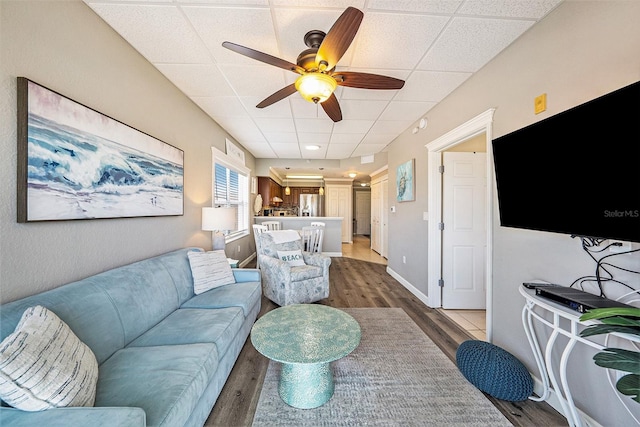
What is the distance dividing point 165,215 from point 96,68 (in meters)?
1.23

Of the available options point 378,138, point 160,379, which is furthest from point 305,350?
point 378,138

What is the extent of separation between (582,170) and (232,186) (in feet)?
15.4

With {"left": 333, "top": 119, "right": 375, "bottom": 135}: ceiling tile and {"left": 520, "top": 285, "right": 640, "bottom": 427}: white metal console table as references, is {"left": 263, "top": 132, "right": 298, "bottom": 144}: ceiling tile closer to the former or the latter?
{"left": 333, "top": 119, "right": 375, "bottom": 135}: ceiling tile

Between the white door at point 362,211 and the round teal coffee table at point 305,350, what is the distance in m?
9.05

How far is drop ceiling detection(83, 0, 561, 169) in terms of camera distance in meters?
1.52

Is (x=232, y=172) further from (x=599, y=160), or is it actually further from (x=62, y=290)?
(x=599, y=160)

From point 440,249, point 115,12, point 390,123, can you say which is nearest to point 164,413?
point 115,12

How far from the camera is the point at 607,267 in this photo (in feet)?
4.12

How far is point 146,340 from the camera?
149 centimetres

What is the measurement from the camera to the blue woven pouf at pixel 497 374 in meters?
1.56

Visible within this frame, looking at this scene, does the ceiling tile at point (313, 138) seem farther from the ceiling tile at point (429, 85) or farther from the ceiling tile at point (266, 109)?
the ceiling tile at point (429, 85)

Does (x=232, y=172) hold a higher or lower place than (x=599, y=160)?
higher

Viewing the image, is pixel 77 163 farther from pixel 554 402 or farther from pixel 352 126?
pixel 554 402

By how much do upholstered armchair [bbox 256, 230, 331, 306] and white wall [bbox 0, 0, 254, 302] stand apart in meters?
1.16
